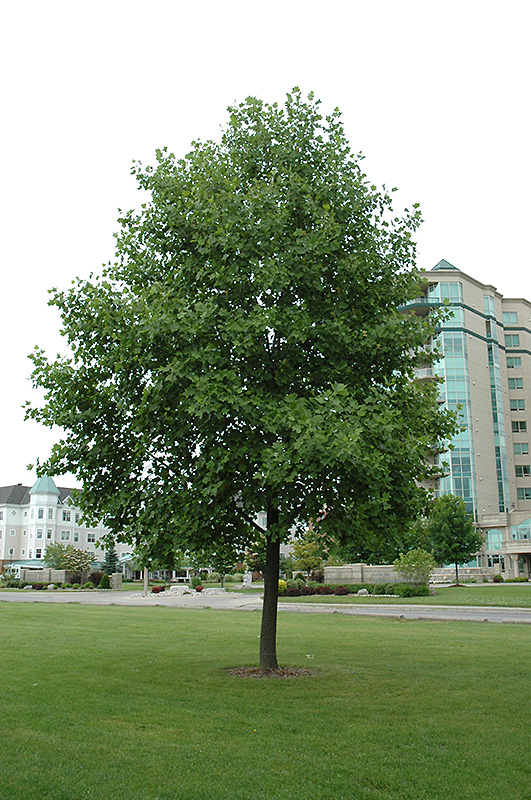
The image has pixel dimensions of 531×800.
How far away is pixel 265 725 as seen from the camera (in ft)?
26.2

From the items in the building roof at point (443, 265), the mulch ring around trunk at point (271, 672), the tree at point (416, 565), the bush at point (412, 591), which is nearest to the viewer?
the mulch ring around trunk at point (271, 672)

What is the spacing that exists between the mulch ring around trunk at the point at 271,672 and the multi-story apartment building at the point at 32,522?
89.8 m

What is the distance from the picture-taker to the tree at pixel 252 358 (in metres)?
10.2

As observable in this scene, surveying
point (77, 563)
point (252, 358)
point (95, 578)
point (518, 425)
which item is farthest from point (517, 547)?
point (252, 358)

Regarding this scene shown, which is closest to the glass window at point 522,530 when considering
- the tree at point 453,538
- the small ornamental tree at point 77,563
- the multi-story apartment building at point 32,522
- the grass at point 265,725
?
the tree at point 453,538

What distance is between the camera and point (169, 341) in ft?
34.4

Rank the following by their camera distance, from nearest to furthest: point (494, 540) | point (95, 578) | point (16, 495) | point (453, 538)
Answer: point (453, 538) < point (95, 578) < point (494, 540) < point (16, 495)

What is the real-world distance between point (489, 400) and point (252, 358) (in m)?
70.9

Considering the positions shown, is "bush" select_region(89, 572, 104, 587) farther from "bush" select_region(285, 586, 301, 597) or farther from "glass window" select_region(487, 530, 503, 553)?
"glass window" select_region(487, 530, 503, 553)

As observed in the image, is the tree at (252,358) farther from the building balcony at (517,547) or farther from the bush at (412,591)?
the building balcony at (517,547)

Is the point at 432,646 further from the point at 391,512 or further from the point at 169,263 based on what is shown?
the point at 169,263

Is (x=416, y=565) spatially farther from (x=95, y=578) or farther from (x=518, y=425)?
(x=518, y=425)

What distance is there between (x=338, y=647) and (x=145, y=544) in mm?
6979

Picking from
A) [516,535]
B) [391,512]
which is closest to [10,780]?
[391,512]
